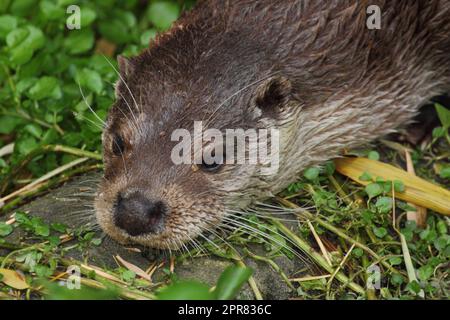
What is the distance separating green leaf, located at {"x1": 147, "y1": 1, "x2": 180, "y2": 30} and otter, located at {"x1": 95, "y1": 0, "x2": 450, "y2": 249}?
95 centimetres

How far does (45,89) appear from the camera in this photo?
3.88m

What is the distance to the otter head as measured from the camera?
2.90 meters

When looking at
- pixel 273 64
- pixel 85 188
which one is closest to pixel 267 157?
pixel 273 64

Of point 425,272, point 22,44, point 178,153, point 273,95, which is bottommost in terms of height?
point 425,272

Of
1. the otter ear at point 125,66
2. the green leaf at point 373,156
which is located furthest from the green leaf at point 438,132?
the otter ear at point 125,66

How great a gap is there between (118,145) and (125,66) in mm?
365

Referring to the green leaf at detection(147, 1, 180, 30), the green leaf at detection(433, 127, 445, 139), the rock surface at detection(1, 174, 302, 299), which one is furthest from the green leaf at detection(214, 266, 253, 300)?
the green leaf at detection(147, 1, 180, 30)

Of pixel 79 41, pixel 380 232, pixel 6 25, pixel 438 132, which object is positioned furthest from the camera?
pixel 79 41

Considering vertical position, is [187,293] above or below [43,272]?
above

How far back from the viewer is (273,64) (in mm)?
3180

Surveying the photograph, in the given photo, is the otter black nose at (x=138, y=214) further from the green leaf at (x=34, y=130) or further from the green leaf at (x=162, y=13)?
the green leaf at (x=162, y=13)

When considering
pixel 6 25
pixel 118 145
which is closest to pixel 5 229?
pixel 118 145

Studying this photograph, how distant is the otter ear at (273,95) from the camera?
3.10m

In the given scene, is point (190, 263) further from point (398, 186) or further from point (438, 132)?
point (438, 132)
